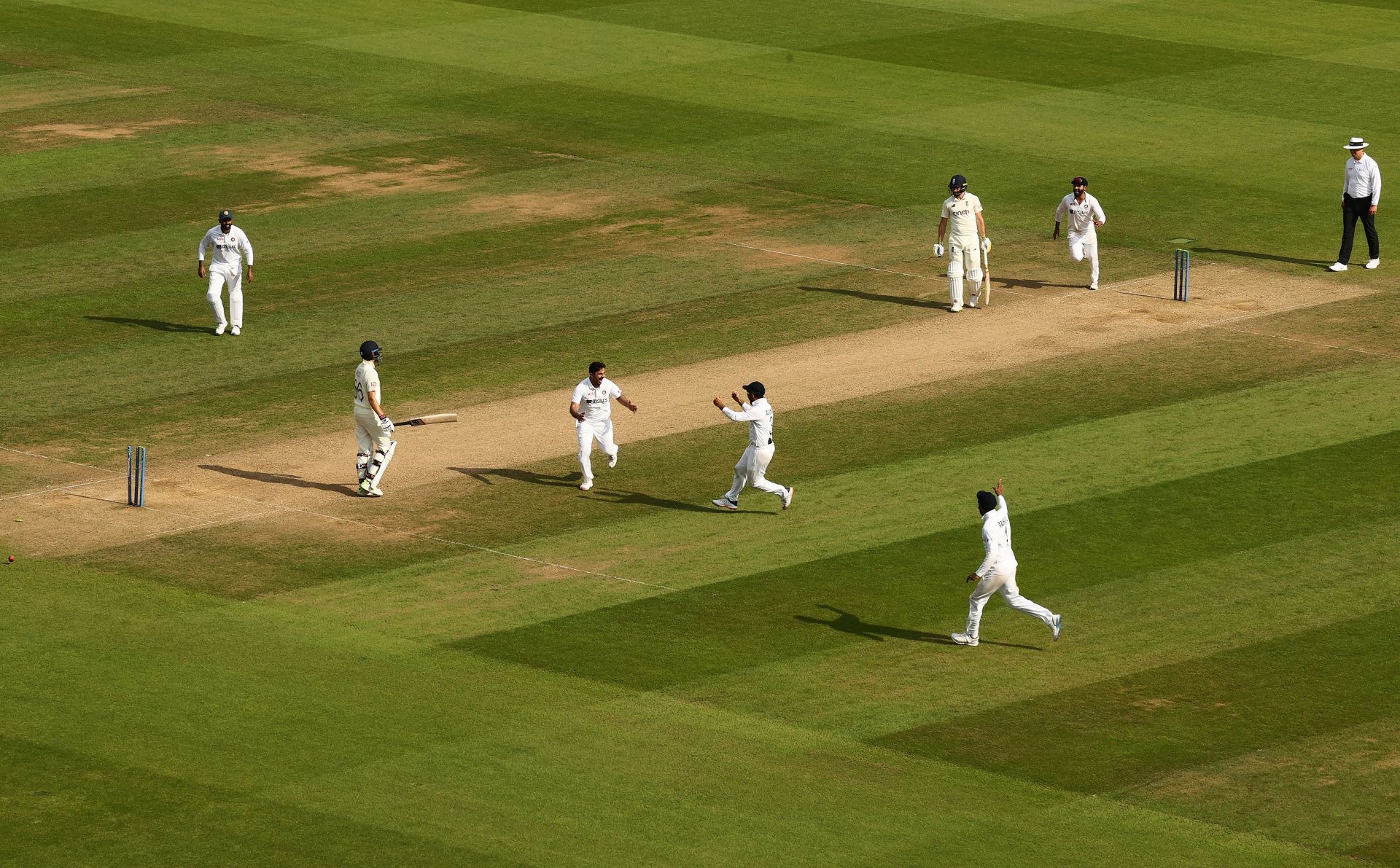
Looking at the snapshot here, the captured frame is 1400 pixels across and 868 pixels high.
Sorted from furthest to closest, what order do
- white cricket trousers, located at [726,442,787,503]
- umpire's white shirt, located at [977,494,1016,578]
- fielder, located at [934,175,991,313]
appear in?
fielder, located at [934,175,991,313] < white cricket trousers, located at [726,442,787,503] < umpire's white shirt, located at [977,494,1016,578]

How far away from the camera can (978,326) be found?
33.6 metres

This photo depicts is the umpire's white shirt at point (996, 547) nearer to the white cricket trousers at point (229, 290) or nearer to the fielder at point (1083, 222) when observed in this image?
the fielder at point (1083, 222)

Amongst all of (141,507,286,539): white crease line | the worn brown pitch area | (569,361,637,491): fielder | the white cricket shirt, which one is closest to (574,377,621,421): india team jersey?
(569,361,637,491): fielder

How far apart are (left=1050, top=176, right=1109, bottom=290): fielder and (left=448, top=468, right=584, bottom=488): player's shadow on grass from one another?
1148 cm

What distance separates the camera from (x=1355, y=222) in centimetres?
3625

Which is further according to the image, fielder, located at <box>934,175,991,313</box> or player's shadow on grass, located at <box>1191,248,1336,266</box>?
player's shadow on grass, located at <box>1191,248,1336,266</box>

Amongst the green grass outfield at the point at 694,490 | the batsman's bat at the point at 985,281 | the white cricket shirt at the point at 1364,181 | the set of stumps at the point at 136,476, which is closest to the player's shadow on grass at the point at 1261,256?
the green grass outfield at the point at 694,490

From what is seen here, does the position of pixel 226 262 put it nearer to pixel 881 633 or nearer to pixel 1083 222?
pixel 1083 222

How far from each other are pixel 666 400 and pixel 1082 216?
8.73 meters

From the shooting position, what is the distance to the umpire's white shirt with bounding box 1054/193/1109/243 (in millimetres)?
34938

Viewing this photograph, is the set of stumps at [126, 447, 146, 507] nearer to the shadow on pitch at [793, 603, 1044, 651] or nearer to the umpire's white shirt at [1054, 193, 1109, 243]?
the shadow on pitch at [793, 603, 1044, 651]

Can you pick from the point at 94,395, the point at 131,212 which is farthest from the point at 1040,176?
the point at 94,395

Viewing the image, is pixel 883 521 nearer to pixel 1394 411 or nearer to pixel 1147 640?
pixel 1147 640

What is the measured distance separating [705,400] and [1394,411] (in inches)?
354
